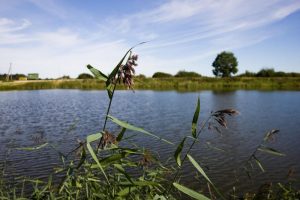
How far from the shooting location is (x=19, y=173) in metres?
12.2

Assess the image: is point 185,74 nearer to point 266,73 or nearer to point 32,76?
point 266,73

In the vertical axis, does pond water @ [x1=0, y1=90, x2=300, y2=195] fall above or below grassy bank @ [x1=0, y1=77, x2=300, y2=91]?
below

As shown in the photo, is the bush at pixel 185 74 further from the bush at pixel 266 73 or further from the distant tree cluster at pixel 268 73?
the bush at pixel 266 73

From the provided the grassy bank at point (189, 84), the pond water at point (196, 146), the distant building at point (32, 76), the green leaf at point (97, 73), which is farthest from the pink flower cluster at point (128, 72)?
the distant building at point (32, 76)

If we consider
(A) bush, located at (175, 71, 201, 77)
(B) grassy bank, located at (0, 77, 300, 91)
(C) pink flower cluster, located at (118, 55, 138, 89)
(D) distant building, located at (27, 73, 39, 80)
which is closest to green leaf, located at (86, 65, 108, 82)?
(C) pink flower cluster, located at (118, 55, 138, 89)

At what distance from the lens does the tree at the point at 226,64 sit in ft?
393

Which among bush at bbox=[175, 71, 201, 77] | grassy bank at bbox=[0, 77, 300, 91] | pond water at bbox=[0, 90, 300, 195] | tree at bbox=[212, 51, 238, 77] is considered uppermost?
tree at bbox=[212, 51, 238, 77]

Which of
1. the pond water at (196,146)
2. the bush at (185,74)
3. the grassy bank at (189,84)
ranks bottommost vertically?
the pond water at (196,146)

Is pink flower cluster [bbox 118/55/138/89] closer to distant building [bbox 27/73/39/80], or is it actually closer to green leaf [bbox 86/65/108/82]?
green leaf [bbox 86/65/108/82]

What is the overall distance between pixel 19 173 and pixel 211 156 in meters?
7.74

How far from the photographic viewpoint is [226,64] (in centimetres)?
12006

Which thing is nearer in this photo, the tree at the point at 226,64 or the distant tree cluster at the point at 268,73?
the distant tree cluster at the point at 268,73

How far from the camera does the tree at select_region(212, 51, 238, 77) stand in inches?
4719

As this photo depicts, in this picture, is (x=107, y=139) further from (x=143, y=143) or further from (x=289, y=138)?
(x=289, y=138)
